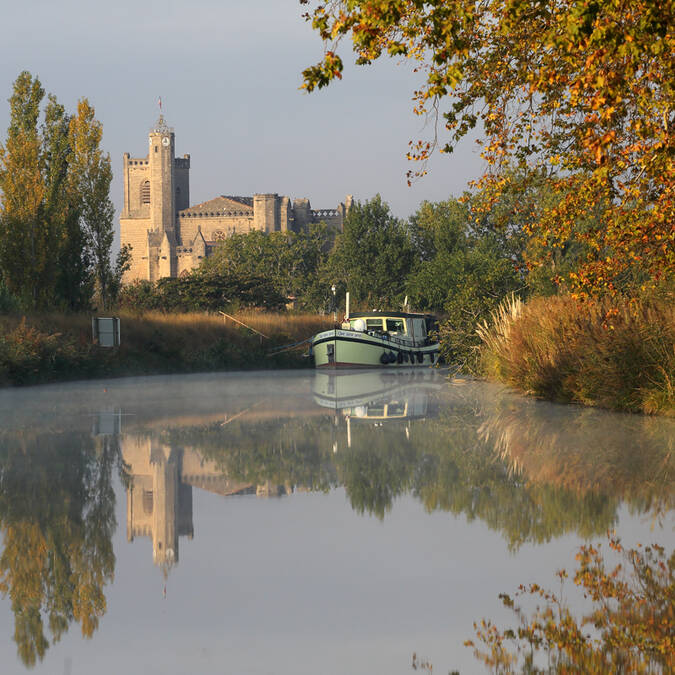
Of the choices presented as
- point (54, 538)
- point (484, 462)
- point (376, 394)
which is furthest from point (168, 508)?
point (376, 394)

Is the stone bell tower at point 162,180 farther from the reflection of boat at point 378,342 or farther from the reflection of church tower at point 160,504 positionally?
the reflection of church tower at point 160,504

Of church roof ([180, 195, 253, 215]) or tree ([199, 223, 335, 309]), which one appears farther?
church roof ([180, 195, 253, 215])

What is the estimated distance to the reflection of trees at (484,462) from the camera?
24.7 ft

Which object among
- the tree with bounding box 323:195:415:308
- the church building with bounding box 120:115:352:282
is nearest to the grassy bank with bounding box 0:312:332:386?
the tree with bounding box 323:195:415:308

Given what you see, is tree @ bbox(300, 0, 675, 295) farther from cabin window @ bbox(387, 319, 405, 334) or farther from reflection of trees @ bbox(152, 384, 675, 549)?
cabin window @ bbox(387, 319, 405, 334)

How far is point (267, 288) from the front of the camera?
220 feet

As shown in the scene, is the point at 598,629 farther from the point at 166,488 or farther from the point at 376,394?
the point at 376,394

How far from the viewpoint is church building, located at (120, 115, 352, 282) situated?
158625 millimetres

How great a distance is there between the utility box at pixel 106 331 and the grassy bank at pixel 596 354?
45.4ft

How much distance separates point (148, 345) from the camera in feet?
114

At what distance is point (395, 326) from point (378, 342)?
2.42 meters

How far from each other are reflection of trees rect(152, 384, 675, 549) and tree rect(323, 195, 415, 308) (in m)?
58.5

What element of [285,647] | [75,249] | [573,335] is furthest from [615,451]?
[75,249]

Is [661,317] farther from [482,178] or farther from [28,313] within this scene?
[28,313]
